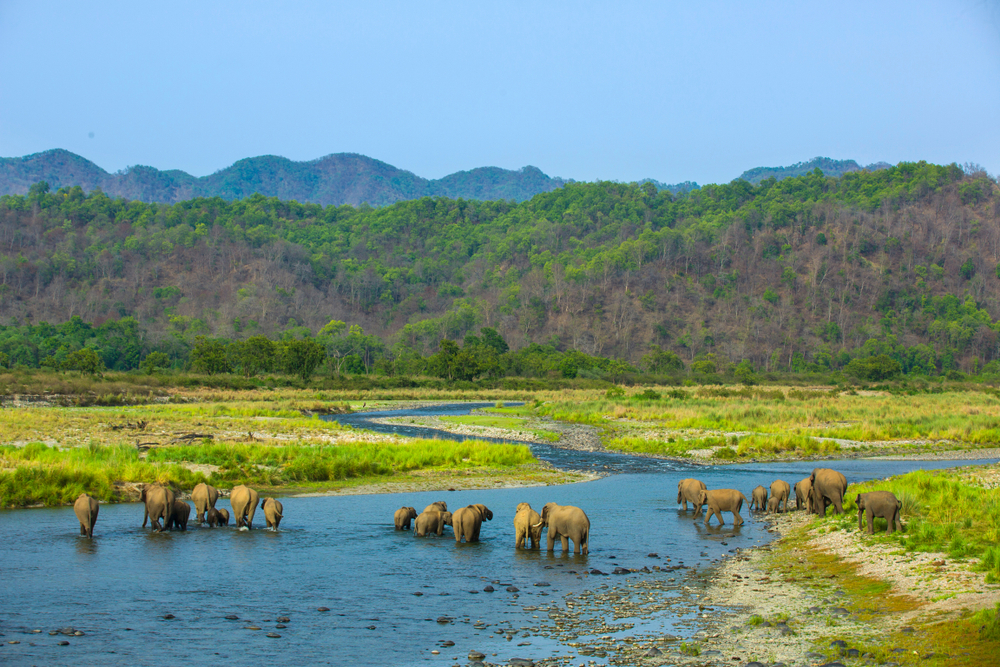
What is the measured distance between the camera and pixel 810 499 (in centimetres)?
1928

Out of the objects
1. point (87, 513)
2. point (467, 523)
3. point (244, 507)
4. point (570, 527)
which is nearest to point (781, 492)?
point (570, 527)

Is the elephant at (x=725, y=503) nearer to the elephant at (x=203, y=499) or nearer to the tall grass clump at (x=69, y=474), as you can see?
the elephant at (x=203, y=499)

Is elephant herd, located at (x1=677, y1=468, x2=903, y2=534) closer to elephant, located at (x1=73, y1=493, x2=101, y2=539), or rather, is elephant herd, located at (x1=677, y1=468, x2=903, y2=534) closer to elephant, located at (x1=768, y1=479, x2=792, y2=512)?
elephant, located at (x1=768, y1=479, x2=792, y2=512)

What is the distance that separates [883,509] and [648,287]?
497 feet

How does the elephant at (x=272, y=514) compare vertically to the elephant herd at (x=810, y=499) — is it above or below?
below

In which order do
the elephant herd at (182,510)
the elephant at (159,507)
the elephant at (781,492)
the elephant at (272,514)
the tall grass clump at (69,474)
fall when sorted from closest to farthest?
the elephant herd at (182,510)
the elephant at (159,507)
the elephant at (272,514)
the tall grass clump at (69,474)
the elephant at (781,492)

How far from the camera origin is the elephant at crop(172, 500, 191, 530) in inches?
652

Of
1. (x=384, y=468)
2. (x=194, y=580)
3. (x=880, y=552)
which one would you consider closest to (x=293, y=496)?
(x=384, y=468)

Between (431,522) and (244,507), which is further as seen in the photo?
(244,507)

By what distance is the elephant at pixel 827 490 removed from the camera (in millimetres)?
18141

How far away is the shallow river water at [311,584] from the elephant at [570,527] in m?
0.25

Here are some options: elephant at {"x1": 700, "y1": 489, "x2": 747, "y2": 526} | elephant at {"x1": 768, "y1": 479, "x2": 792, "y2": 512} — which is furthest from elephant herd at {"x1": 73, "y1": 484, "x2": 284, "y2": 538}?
elephant at {"x1": 768, "y1": 479, "x2": 792, "y2": 512}

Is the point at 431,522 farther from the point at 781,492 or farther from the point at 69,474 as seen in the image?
the point at 69,474

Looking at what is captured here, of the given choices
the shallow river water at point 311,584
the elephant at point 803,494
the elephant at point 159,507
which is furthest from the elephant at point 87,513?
the elephant at point 803,494
